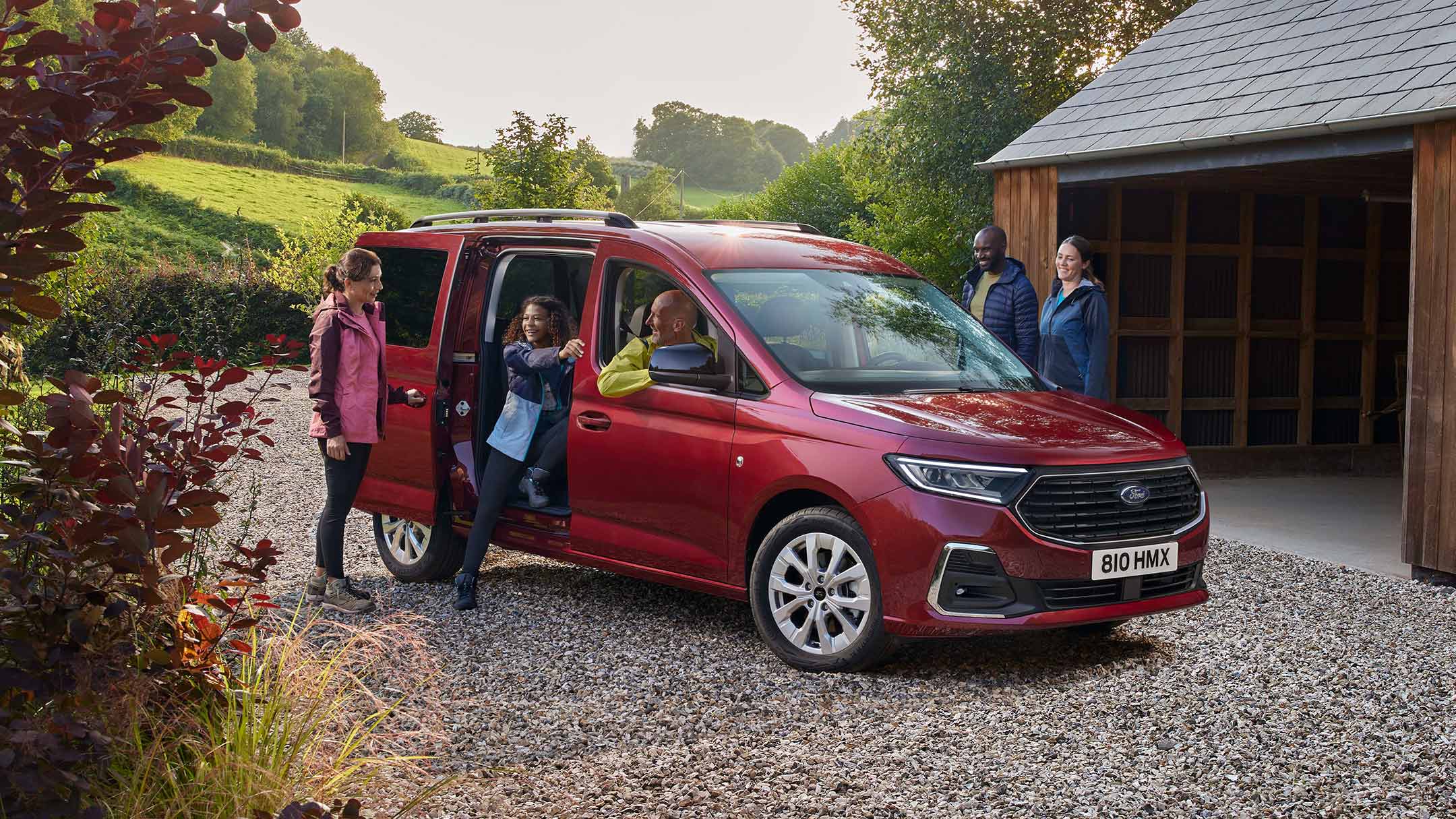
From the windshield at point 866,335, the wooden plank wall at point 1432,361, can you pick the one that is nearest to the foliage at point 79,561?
the windshield at point 866,335

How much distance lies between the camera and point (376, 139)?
99.7 metres

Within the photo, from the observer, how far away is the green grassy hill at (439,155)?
327 ft

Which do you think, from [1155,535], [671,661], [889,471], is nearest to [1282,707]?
[1155,535]

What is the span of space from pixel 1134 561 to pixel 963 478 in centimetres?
90

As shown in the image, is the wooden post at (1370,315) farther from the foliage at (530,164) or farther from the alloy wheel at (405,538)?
the foliage at (530,164)

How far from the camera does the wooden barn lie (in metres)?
10.2

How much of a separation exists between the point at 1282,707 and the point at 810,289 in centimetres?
292

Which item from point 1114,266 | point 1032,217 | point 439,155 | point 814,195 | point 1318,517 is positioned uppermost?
point 439,155

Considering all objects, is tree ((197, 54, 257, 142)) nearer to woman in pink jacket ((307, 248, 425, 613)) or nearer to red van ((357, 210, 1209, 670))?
red van ((357, 210, 1209, 670))

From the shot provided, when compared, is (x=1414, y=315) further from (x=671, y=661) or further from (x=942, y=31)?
(x=942, y=31)

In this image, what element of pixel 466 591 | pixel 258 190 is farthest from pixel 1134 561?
pixel 258 190

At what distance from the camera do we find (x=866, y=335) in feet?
22.7

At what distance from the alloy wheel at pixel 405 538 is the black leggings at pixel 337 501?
26.6 inches

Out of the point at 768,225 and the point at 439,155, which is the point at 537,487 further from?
the point at 439,155
